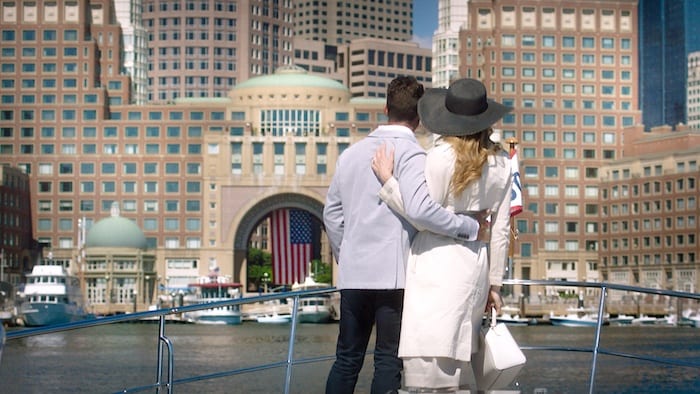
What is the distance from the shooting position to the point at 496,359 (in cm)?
624

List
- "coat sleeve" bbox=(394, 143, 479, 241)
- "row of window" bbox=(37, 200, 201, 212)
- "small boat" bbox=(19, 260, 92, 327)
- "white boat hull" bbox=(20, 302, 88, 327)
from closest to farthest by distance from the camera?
"coat sleeve" bbox=(394, 143, 479, 241) → "white boat hull" bbox=(20, 302, 88, 327) → "small boat" bbox=(19, 260, 92, 327) → "row of window" bbox=(37, 200, 201, 212)

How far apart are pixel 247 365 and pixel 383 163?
3349 cm

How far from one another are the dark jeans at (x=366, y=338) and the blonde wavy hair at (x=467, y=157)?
76 centimetres

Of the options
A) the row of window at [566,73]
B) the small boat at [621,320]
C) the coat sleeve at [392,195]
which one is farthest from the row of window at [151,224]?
the coat sleeve at [392,195]

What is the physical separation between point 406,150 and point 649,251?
10395 centimetres

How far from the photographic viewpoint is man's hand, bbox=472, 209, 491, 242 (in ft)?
21.2

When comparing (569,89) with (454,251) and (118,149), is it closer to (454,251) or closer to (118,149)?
(118,149)

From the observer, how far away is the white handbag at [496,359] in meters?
6.23

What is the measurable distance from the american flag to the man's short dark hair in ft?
319

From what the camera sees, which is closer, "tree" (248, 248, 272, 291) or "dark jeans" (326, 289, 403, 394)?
"dark jeans" (326, 289, 403, 394)

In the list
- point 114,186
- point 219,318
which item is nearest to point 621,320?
point 219,318

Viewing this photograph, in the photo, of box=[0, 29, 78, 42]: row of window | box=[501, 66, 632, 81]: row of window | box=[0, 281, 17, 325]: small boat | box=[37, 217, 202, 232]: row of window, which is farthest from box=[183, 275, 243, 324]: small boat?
box=[501, 66, 632, 81]: row of window

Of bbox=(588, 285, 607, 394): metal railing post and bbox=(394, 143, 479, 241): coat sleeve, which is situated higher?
bbox=(394, 143, 479, 241): coat sleeve

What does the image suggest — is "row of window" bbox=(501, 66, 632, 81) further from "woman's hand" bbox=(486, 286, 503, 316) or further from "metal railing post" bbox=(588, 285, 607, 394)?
"woman's hand" bbox=(486, 286, 503, 316)
